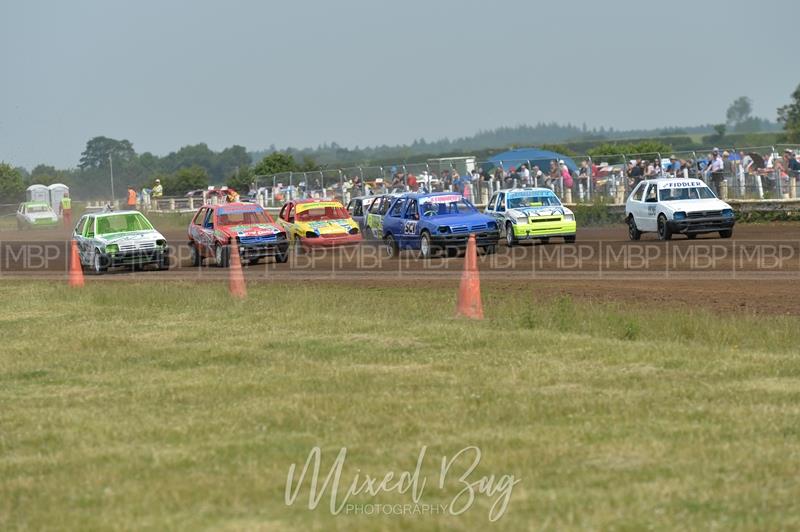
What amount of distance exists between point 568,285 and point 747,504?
13855 millimetres

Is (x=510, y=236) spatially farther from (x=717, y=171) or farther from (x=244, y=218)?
(x=717, y=171)

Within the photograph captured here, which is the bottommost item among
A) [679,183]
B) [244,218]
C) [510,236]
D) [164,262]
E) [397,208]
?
[164,262]

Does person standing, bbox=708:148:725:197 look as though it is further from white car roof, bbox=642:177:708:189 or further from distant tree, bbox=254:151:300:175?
distant tree, bbox=254:151:300:175

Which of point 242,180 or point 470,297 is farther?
point 242,180

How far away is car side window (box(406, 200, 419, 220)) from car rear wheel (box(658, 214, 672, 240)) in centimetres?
563

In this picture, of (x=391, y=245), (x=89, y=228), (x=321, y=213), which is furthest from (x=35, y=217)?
(x=391, y=245)

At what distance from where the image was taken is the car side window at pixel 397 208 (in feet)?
92.6

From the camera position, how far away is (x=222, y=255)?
27.8 meters

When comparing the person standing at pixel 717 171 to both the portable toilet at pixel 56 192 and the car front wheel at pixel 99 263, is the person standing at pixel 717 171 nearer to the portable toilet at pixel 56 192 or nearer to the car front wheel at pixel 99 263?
the car front wheel at pixel 99 263

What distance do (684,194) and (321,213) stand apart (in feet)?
29.3

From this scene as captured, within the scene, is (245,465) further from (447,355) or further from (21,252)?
(21,252)

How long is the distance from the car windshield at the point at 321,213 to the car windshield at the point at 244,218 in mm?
2461

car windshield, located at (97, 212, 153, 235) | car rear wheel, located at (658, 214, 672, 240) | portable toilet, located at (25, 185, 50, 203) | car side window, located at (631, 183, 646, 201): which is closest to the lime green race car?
car side window, located at (631, 183, 646, 201)

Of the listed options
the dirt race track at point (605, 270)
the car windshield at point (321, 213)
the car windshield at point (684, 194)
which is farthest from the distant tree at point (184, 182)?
the car windshield at point (684, 194)
